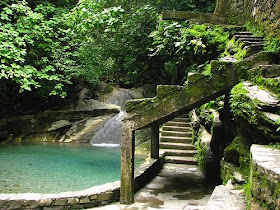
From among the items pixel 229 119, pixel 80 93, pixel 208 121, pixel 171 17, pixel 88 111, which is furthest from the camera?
pixel 80 93

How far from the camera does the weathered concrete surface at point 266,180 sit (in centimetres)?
241

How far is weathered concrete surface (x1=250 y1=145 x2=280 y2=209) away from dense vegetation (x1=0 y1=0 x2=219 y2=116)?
574 cm

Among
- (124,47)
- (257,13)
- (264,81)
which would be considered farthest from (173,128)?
(264,81)

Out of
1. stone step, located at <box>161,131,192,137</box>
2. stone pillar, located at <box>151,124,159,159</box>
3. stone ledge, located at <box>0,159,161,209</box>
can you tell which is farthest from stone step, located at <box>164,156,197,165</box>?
stone ledge, located at <box>0,159,161,209</box>

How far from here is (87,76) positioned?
45.0 feet

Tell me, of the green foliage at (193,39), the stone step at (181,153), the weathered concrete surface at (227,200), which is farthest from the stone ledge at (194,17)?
the weathered concrete surface at (227,200)

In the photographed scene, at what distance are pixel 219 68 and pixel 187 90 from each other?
0.75 m

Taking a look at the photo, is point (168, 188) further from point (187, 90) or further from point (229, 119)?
point (187, 90)

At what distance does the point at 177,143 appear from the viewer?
33.9ft

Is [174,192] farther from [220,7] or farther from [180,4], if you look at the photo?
[180,4]

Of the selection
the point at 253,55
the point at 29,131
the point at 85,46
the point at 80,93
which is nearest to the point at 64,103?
the point at 80,93

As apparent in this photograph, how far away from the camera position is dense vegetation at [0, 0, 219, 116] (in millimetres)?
8836

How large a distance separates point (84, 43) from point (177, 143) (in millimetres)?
6493

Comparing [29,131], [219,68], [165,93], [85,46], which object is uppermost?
[85,46]
